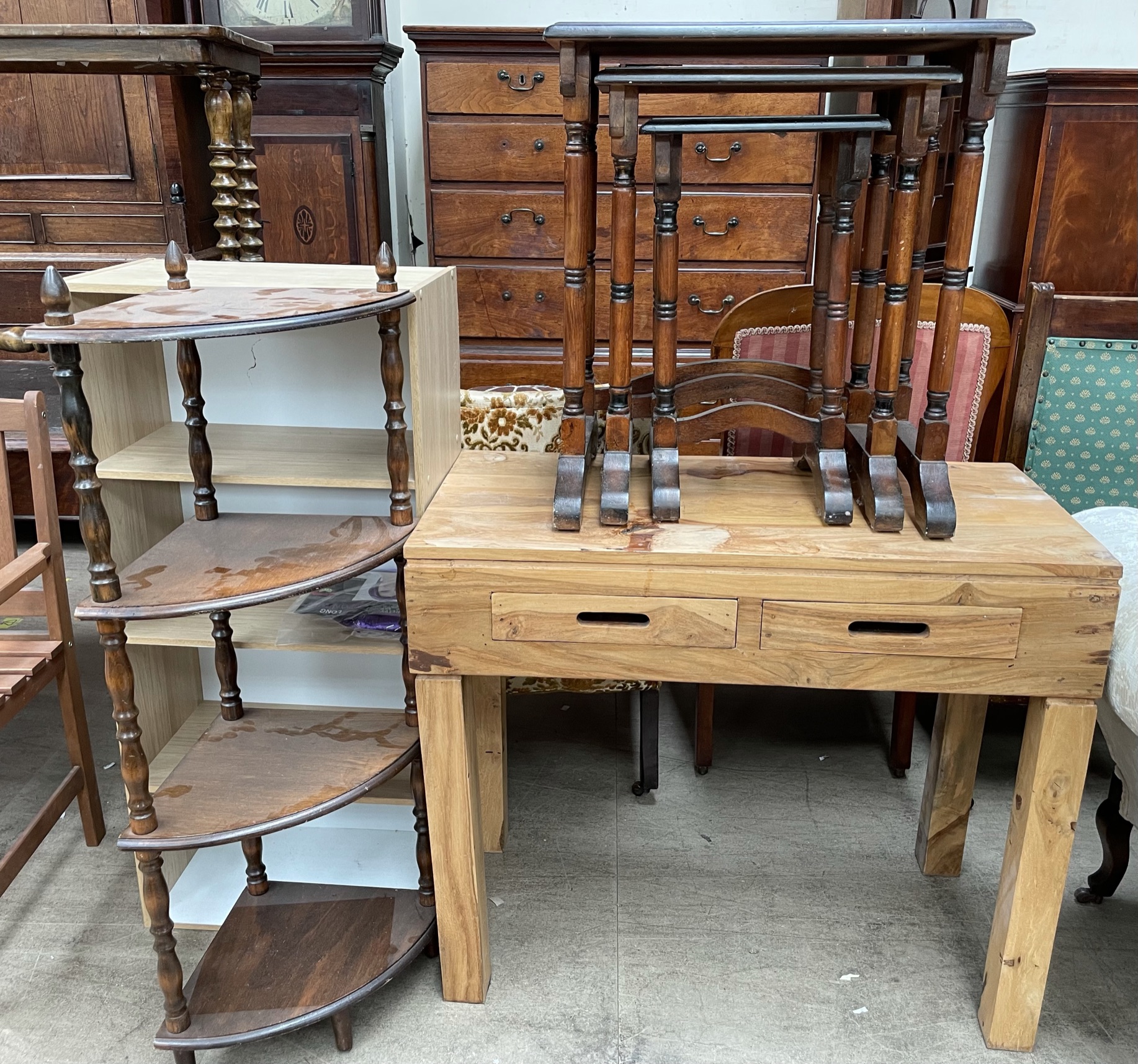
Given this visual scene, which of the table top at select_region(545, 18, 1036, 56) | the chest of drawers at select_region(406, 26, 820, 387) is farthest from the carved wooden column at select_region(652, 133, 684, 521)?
the chest of drawers at select_region(406, 26, 820, 387)

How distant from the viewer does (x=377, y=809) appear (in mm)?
2154

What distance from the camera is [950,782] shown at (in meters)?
2.01

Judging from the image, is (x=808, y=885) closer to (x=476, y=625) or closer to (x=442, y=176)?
Result: (x=476, y=625)

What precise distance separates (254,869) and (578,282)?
1.21 metres

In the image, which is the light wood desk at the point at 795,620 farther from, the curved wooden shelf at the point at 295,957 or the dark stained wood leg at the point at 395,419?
the curved wooden shelf at the point at 295,957

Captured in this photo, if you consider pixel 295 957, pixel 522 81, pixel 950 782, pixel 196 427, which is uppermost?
pixel 522 81

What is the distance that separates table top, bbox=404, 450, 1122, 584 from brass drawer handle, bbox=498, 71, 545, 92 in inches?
70.8

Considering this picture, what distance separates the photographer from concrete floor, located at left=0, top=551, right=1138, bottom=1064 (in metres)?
1.70

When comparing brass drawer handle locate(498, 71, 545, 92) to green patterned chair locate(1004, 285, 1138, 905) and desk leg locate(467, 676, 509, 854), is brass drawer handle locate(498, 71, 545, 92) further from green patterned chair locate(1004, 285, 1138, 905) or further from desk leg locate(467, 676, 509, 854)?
desk leg locate(467, 676, 509, 854)

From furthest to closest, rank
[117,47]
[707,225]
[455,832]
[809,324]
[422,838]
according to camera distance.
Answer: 1. [707,225]
2. [809,324]
3. [117,47]
4. [422,838]
5. [455,832]

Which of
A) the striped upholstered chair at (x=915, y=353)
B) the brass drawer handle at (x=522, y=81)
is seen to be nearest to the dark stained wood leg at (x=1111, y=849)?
the striped upholstered chair at (x=915, y=353)

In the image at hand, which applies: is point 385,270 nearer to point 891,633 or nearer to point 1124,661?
point 891,633

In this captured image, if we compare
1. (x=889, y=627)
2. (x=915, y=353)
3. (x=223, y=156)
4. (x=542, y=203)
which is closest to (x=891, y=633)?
(x=889, y=627)

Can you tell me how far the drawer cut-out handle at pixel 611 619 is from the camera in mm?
1507
